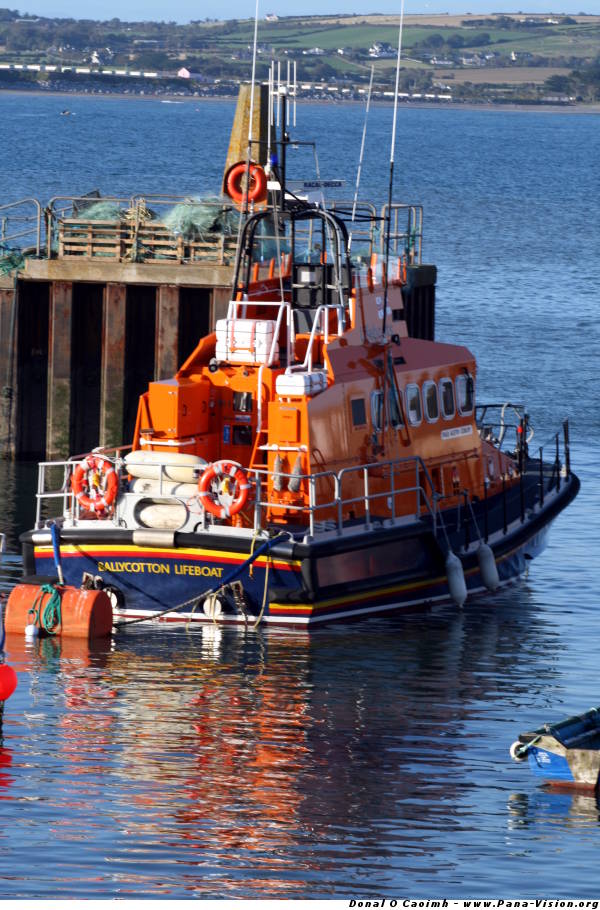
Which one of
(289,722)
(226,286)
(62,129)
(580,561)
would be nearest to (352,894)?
(289,722)

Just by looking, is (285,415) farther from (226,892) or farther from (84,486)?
(226,892)

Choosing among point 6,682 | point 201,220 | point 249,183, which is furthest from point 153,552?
point 201,220

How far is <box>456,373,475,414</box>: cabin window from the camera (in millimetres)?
23031

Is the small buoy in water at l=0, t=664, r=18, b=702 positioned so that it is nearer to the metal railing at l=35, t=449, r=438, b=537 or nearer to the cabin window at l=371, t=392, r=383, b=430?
the metal railing at l=35, t=449, r=438, b=537

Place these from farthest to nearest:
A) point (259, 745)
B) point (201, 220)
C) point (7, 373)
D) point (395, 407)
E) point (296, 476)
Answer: point (201, 220)
point (7, 373)
point (395, 407)
point (296, 476)
point (259, 745)

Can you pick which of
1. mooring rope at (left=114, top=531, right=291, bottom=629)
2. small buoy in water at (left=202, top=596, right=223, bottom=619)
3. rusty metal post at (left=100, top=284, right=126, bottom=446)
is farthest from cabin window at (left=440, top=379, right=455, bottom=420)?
rusty metal post at (left=100, top=284, right=126, bottom=446)

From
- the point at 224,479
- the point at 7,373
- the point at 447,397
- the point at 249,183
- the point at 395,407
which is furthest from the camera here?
the point at 7,373

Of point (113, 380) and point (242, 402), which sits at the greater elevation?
point (242, 402)

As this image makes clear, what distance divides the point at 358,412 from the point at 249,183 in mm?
3646

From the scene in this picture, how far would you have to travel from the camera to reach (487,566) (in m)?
22.2

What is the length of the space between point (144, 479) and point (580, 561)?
7.20 metres

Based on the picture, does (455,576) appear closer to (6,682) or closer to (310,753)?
(310,753)

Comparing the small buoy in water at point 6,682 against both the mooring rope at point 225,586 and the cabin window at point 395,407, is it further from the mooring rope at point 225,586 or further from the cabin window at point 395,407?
the cabin window at point 395,407

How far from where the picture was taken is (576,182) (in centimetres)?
11362
